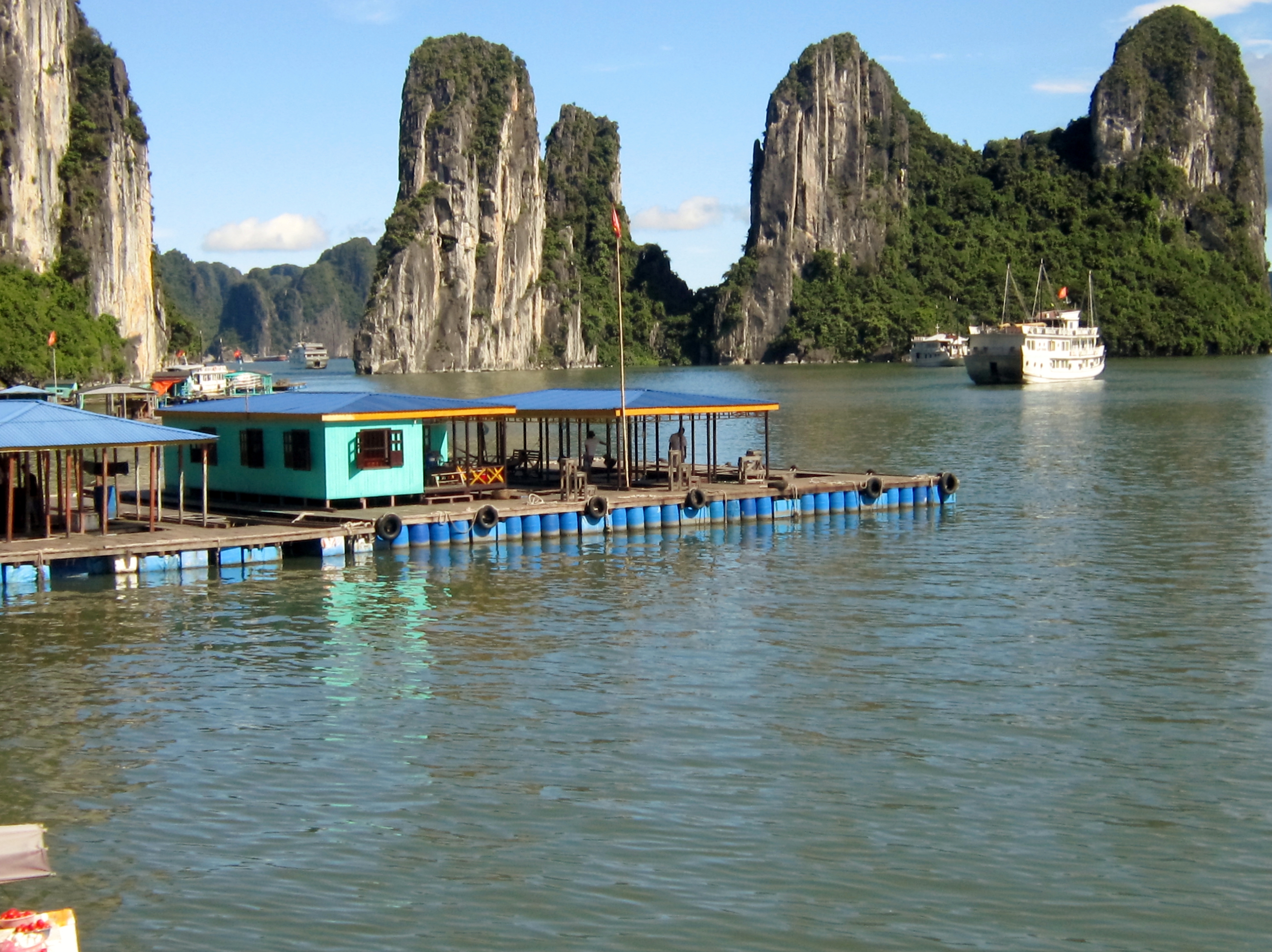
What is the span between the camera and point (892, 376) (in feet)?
500

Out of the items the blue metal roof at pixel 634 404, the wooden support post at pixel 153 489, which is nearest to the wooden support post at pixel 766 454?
the blue metal roof at pixel 634 404

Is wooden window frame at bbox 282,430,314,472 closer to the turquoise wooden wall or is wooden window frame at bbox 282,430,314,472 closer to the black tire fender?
the turquoise wooden wall

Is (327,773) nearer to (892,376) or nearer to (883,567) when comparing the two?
(883,567)

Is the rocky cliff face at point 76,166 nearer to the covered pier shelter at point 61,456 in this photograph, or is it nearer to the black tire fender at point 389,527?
the covered pier shelter at point 61,456

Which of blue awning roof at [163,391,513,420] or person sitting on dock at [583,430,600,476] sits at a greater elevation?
blue awning roof at [163,391,513,420]

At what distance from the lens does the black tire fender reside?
3231cm

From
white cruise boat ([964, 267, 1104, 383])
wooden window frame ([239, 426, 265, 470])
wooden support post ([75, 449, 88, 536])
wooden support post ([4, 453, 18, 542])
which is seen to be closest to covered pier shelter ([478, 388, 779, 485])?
wooden window frame ([239, 426, 265, 470])

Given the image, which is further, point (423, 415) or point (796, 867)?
point (423, 415)

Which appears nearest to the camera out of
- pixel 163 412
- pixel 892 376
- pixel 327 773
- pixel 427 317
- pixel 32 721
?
pixel 327 773

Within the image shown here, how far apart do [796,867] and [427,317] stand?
186 metres

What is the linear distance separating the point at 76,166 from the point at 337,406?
86.7 metres

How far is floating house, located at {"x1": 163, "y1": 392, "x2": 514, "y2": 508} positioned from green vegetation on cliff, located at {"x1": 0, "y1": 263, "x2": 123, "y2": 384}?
180 ft

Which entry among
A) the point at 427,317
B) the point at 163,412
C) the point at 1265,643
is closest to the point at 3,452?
the point at 163,412

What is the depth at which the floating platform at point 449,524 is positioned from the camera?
30.0 meters
